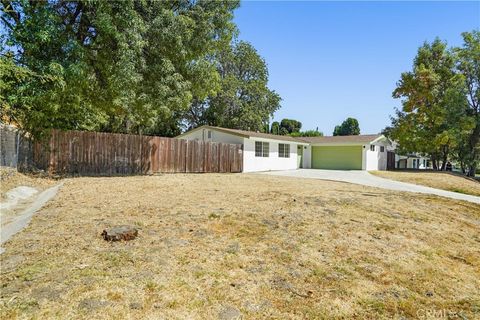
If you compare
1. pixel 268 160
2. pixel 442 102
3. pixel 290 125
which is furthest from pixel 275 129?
pixel 268 160

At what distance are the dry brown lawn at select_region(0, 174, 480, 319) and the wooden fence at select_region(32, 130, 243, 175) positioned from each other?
7607 mm

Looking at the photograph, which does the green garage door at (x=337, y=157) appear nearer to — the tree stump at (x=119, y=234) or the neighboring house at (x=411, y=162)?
the neighboring house at (x=411, y=162)

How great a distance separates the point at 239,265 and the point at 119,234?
6.05ft

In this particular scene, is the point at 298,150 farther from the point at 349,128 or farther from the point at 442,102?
the point at 349,128

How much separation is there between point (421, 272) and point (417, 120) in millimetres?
28824

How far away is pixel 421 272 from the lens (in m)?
3.89

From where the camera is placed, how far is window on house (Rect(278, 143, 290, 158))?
81.4ft

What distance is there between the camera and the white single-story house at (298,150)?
22.0 metres

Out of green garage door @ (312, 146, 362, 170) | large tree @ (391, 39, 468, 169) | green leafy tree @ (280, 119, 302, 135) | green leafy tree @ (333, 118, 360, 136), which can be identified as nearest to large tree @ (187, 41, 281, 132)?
green garage door @ (312, 146, 362, 170)

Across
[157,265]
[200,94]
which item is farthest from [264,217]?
[200,94]

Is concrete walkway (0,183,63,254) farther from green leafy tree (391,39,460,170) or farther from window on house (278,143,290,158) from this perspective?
green leafy tree (391,39,460,170)

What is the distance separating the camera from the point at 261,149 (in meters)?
22.8

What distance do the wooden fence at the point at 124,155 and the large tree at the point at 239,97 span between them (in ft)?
49.4

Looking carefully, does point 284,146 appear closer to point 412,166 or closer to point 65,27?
point 65,27
